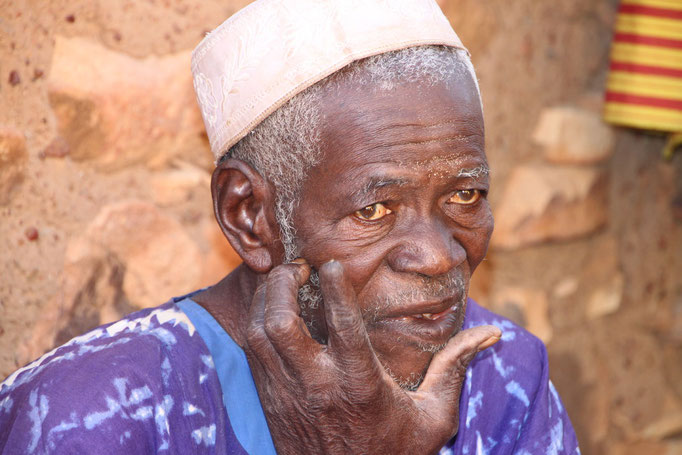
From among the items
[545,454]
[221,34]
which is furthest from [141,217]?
[545,454]

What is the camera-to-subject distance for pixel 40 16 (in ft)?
6.36

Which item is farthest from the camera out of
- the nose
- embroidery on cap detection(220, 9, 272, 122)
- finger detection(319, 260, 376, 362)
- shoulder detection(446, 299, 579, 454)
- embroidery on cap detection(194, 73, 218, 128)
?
shoulder detection(446, 299, 579, 454)

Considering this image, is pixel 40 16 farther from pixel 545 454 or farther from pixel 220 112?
pixel 545 454

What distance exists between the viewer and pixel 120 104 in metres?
2.09

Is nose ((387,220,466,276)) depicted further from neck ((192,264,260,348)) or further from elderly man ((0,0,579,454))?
neck ((192,264,260,348))

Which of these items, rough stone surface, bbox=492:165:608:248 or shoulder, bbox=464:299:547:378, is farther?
rough stone surface, bbox=492:165:608:248

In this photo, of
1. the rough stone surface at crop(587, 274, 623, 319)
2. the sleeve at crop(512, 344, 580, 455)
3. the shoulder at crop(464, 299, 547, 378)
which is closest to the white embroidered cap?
the shoulder at crop(464, 299, 547, 378)

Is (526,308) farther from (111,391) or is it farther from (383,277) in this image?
(111,391)

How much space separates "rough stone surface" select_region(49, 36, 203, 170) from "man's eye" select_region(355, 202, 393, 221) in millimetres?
772

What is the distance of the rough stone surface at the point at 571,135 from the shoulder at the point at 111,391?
6.05 ft

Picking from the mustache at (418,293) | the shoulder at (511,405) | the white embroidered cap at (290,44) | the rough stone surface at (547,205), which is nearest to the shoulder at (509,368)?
the shoulder at (511,405)

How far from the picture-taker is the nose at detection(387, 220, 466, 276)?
5.37 ft

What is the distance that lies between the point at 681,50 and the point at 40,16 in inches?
90.4

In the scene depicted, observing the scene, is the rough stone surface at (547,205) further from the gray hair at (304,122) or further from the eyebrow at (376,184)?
the eyebrow at (376,184)
